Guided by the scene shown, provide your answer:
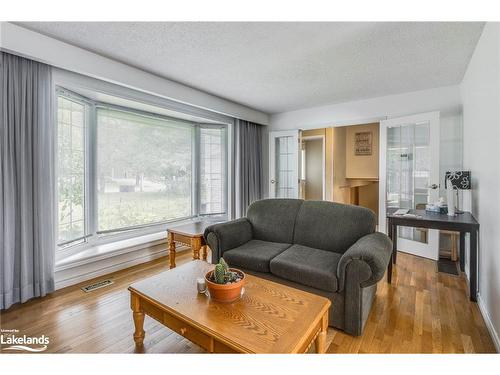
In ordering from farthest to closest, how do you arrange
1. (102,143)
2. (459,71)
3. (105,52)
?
(102,143)
(459,71)
(105,52)

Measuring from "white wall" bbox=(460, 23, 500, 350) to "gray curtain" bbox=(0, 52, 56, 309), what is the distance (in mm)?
3397

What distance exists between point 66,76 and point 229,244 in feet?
7.21

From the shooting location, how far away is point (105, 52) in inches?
92.8

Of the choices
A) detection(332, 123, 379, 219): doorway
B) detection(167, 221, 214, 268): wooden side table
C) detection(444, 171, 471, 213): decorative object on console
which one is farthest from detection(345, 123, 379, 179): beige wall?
detection(167, 221, 214, 268): wooden side table

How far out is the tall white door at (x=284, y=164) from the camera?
4570 mm

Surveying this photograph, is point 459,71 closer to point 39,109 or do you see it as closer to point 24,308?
point 39,109

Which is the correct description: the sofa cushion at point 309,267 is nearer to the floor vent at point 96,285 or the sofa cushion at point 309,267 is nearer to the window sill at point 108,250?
the floor vent at point 96,285

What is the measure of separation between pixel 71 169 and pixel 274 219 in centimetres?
227

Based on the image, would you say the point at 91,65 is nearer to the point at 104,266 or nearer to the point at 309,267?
the point at 104,266

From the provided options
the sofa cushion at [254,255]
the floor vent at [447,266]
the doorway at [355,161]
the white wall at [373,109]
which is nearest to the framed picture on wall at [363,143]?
the doorway at [355,161]

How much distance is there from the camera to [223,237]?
2.42 m

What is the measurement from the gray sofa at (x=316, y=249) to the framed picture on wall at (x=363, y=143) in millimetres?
3689

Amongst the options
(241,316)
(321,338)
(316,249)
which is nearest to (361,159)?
(316,249)
